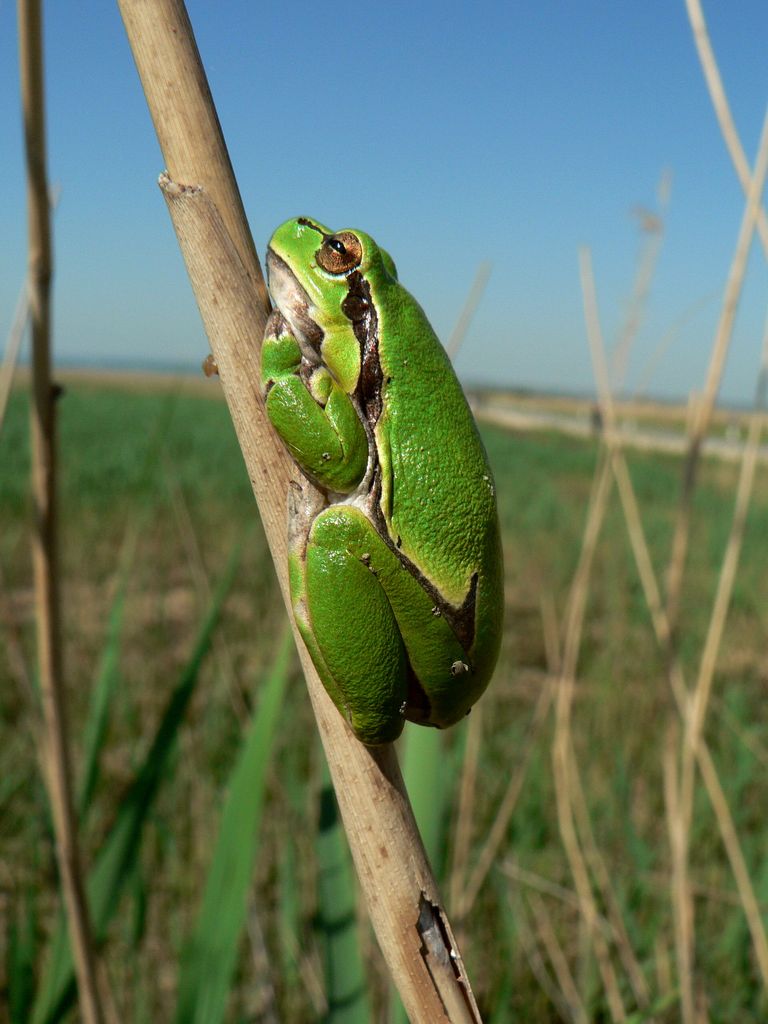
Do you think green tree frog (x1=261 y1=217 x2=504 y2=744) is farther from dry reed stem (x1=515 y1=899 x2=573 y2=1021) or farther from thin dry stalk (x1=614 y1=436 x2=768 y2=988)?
dry reed stem (x1=515 y1=899 x2=573 y2=1021)

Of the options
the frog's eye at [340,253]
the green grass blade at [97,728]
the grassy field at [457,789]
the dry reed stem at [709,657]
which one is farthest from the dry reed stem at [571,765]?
the green grass blade at [97,728]

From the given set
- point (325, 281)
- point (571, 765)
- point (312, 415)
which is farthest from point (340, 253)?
point (571, 765)

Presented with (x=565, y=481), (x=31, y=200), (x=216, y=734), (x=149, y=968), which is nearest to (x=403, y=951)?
(x=31, y=200)

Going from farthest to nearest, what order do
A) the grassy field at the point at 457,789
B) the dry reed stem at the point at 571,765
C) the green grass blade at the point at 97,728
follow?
the grassy field at the point at 457,789, the dry reed stem at the point at 571,765, the green grass blade at the point at 97,728

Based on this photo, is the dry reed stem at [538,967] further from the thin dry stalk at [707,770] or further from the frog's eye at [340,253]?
the frog's eye at [340,253]

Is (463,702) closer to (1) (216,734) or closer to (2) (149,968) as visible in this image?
(2) (149,968)

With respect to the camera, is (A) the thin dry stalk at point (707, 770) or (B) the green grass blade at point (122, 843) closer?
(B) the green grass blade at point (122, 843)

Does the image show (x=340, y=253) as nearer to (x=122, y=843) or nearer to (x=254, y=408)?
(x=254, y=408)
